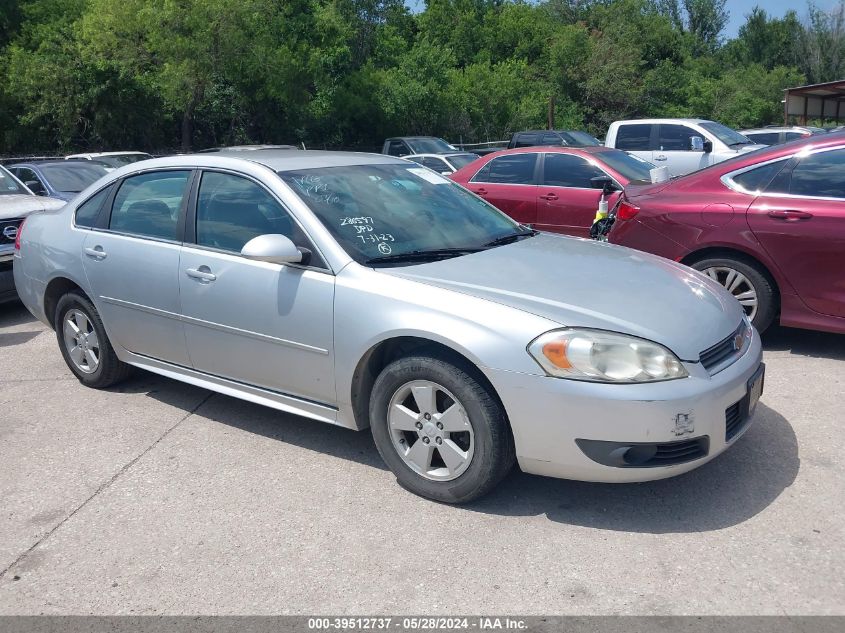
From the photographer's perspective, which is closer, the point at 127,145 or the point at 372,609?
the point at 372,609

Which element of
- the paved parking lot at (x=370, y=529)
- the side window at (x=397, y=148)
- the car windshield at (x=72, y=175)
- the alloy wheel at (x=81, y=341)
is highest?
the side window at (x=397, y=148)

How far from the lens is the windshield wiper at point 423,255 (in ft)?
13.6

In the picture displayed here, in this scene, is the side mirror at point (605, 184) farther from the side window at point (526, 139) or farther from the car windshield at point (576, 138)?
the side window at point (526, 139)

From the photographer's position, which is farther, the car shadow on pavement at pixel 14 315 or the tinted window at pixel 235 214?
the car shadow on pavement at pixel 14 315

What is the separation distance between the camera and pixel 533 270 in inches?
161

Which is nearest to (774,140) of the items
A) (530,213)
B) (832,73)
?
(530,213)

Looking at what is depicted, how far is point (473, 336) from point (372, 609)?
1.20 m

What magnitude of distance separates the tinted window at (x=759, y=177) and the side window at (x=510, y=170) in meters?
3.78

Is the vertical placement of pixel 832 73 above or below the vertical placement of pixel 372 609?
above

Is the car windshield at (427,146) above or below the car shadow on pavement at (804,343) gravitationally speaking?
above

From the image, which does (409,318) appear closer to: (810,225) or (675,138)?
(810,225)

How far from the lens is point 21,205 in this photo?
27.6 feet

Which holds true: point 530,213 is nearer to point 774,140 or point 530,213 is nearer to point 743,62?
point 774,140

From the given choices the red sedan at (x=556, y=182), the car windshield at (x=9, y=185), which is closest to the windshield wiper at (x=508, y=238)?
the red sedan at (x=556, y=182)
